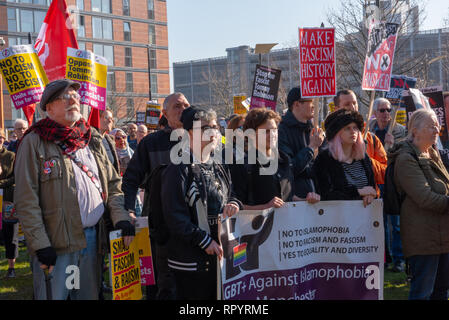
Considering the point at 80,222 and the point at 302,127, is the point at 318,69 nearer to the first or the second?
the point at 302,127

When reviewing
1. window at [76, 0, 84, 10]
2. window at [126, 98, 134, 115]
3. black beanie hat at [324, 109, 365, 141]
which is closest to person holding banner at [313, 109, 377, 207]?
black beanie hat at [324, 109, 365, 141]

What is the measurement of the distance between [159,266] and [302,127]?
6.60 feet

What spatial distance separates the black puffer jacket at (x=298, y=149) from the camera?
5.26 metres

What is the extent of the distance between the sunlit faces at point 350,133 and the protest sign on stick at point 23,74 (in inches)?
149

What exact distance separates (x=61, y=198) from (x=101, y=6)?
69733 millimetres

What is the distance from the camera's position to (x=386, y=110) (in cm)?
791

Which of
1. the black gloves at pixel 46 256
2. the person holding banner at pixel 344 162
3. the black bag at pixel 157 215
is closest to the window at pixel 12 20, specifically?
the person holding banner at pixel 344 162

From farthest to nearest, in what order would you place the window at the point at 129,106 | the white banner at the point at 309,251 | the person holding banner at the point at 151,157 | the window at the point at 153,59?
the window at the point at 153,59, the window at the point at 129,106, the person holding banner at the point at 151,157, the white banner at the point at 309,251

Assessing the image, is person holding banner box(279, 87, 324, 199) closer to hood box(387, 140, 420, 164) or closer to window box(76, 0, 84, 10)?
hood box(387, 140, 420, 164)

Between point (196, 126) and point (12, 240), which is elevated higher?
point (196, 126)

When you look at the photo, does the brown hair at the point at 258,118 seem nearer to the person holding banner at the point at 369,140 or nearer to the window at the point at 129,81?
the person holding banner at the point at 369,140

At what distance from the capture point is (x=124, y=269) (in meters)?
4.38

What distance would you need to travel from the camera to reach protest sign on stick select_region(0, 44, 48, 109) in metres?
6.97
